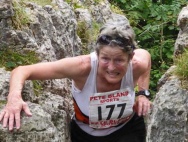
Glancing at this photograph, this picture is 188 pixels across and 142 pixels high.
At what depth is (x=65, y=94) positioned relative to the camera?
5.16 meters

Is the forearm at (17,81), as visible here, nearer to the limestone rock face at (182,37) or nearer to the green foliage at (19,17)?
the green foliage at (19,17)

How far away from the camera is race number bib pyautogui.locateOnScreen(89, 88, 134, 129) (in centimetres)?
418

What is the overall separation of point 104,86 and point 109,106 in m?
0.19

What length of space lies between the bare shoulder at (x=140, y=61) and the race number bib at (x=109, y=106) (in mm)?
262

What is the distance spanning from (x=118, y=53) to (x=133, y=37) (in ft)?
0.88

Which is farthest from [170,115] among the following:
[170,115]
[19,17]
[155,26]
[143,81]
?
[155,26]

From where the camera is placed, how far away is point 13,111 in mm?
3654

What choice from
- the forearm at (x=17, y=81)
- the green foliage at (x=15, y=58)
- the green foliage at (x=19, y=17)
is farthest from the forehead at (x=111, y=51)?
the green foliage at (x=19, y=17)

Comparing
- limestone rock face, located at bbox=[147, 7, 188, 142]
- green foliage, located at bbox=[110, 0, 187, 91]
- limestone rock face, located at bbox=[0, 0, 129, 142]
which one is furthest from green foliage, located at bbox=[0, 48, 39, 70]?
green foliage, located at bbox=[110, 0, 187, 91]

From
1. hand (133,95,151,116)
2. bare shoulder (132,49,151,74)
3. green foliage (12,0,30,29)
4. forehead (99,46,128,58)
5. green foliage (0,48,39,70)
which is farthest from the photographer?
green foliage (12,0,30,29)

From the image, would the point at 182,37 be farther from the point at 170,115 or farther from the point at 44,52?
the point at 44,52

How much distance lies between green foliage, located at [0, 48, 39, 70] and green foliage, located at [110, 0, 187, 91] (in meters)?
4.96

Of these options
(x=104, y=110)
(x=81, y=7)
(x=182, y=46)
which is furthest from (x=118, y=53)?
(x=81, y=7)

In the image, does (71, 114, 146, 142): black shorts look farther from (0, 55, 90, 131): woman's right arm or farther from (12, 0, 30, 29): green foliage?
(12, 0, 30, 29): green foliage
